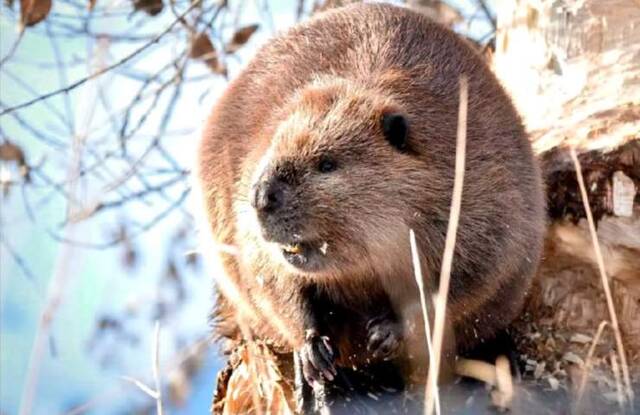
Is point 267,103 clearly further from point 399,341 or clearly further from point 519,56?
point 519,56

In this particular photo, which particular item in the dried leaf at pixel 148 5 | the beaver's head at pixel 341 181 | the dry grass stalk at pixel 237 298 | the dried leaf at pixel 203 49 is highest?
the dried leaf at pixel 148 5

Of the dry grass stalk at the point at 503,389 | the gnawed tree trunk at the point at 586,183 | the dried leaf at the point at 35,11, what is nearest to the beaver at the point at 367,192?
the dry grass stalk at the point at 503,389

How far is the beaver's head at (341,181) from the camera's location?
11.0 feet

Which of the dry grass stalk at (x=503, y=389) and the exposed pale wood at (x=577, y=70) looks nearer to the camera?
the dry grass stalk at (x=503, y=389)

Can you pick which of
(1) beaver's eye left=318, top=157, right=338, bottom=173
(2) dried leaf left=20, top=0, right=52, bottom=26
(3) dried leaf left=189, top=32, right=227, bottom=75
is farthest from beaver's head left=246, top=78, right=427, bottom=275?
(3) dried leaf left=189, top=32, right=227, bottom=75

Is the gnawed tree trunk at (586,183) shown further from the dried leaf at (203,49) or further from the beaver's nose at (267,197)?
the dried leaf at (203,49)

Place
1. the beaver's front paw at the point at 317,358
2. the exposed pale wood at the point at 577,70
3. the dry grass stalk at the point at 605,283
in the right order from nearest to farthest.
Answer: the dry grass stalk at the point at 605,283 → the beaver's front paw at the point at 317,358 → the exposed pale wood at the point at 577,70

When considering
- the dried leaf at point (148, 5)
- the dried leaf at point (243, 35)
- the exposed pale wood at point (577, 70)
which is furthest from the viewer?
the dried leaf at point (148, 5)

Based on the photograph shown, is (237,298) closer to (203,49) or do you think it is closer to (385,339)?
(385,339)

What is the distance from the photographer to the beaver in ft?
11.4

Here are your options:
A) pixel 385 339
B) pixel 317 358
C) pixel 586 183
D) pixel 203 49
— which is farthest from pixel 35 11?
pixel 586 183

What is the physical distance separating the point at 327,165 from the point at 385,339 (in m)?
0.61

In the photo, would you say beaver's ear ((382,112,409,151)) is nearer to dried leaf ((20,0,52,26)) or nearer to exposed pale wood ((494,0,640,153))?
exposed pale wood ((494,0,640,153))

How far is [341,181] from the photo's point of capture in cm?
347
